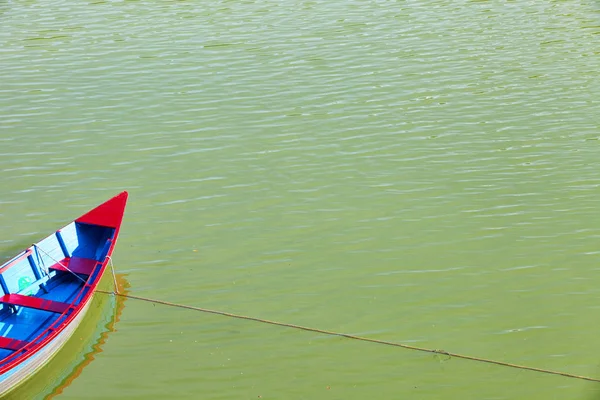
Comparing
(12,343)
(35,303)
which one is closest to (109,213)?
(35,303)

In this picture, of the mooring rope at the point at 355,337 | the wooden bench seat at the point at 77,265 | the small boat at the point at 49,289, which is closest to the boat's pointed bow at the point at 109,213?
the small boat at the point at 49,289

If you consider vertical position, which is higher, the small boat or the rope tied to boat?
the small boat

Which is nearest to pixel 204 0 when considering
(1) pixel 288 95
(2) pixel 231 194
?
(1) pixel 288 95

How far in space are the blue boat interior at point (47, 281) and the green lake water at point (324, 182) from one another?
614 mm

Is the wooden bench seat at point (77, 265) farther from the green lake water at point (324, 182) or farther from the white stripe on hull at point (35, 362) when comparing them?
the white stripe on hull at point (35, 362)

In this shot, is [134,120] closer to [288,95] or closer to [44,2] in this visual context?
[288,95]

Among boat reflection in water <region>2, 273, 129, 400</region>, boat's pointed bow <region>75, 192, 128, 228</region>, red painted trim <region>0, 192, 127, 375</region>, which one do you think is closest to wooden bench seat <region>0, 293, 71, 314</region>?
red painted trim <region>0, 192, 127, 375</region>

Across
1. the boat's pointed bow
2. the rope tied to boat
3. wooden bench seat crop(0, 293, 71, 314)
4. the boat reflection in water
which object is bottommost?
the rope tied to boat

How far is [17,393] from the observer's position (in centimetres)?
1008

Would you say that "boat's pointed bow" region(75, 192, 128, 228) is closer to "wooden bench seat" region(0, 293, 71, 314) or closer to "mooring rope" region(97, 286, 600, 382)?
"mooring rope" region(97, 286, 600, 382)

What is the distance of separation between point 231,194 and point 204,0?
1090cm

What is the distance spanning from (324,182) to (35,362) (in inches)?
248

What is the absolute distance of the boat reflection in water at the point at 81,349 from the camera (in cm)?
1022

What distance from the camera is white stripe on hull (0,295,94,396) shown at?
383 inches
